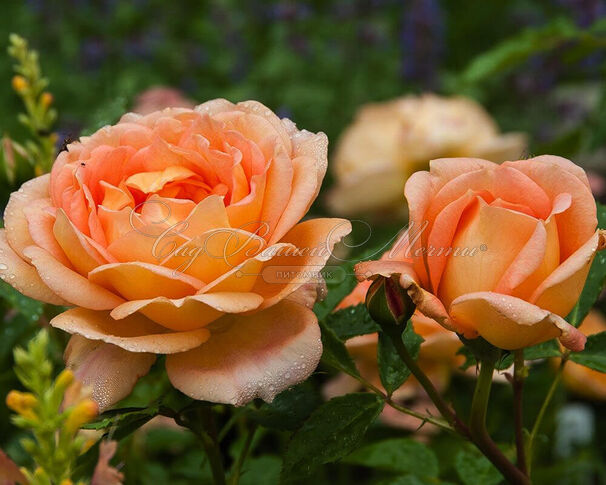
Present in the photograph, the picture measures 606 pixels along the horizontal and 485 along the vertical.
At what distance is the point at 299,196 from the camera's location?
1.73 feet

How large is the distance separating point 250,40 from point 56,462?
254cm

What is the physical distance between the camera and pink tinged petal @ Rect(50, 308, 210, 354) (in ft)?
1.61

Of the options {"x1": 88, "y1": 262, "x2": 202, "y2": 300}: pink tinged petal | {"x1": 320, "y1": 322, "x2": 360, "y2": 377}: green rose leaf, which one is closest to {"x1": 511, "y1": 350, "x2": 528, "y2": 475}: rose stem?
{"x1": 320, "y1": 322, "x2": 360, "y2": 377}: green rose leaf

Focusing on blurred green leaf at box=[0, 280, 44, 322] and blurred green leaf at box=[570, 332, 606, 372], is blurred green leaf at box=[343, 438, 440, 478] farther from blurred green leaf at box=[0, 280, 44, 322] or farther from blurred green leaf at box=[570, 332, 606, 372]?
blurred green leaf at box=[0, 280, 44, 322]

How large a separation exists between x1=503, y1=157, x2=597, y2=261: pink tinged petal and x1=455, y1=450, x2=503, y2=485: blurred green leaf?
242 mm

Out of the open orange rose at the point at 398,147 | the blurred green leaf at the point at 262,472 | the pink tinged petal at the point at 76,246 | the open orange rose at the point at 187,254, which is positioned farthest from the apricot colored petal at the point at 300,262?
the open orange rose at the point at 398,147

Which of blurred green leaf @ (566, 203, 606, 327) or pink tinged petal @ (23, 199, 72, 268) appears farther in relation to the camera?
blurred green leaf @ (566, 203, 606, 327)

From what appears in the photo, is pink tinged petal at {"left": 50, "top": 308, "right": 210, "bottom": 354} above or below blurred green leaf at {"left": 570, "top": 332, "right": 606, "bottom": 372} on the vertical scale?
above

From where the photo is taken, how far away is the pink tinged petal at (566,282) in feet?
1.55

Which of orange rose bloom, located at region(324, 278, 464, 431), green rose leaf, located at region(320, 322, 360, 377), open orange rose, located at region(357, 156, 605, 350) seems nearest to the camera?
open orange rose, located at region(357, 156, 605, 350)

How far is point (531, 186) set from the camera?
518mm

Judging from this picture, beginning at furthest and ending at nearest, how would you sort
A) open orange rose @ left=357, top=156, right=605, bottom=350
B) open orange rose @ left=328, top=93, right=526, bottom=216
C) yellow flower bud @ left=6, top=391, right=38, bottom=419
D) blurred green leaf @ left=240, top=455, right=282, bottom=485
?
open orange rose @ left=328, top=93, right=526, bottom=216 < blurred green leaf @ left=240, top=455, right=282, bottom=485 < open orange rose @ left=357, top=156, right=605, bottom=350 < yellow flower bud @ left=6, top=391, right=38, bottom=419

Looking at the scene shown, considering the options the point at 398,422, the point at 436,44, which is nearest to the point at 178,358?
the point at 398,422

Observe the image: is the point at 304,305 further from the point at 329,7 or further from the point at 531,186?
the point at 329,7
